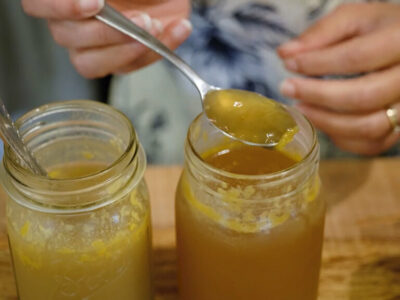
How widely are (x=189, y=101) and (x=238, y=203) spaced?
626mm

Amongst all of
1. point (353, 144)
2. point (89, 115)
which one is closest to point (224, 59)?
point (353, 144)

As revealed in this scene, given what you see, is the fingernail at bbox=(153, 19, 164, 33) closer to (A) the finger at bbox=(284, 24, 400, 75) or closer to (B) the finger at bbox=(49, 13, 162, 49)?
(B) the finger at bbox=(49, 13, 162, 49)

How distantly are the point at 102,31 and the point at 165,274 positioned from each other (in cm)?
32

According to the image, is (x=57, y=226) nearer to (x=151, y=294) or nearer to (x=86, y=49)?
(x=151, y=294)

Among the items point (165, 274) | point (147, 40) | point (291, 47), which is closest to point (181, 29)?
point (147, 40)

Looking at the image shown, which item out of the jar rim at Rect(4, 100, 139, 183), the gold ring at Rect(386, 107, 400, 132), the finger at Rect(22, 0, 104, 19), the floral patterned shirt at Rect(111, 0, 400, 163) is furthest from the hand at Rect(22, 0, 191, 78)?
the gold ring at Rect(386, 107, 400, 132)

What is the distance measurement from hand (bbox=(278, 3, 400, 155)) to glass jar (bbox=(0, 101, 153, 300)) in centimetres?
38

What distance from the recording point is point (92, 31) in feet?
2.46

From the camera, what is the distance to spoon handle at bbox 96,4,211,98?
0.68 m

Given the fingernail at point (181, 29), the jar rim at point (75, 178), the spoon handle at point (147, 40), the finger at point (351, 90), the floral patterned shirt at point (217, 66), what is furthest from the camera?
the floral patterned shirt at point (217, 66)

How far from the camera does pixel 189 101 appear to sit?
1.18 meters

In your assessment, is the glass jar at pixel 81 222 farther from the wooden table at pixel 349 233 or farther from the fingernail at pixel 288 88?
the fingernail at pixel 288 88

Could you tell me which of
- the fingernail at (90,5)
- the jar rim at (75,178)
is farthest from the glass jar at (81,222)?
the fingernail at (90,5)

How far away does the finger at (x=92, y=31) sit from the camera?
75 centimetres
